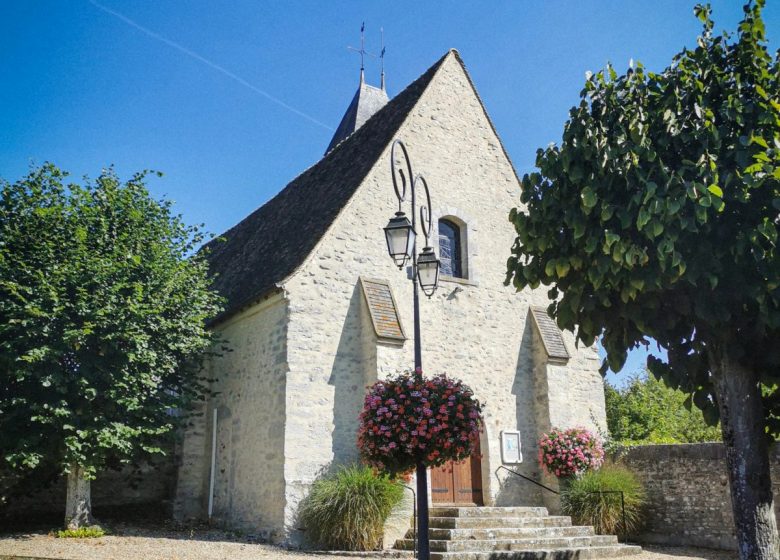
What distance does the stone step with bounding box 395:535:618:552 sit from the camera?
1038 cm

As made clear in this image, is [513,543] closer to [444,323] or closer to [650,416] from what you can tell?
[444,323]

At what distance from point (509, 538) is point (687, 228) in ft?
21.8

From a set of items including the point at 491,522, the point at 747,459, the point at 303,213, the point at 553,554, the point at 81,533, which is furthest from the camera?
the point at 303,213

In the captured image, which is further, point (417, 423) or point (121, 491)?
point (121, 491)

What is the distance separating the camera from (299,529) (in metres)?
11.4

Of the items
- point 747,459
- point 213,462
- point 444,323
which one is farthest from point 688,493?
point 213,462

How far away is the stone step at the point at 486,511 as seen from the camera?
464 inches

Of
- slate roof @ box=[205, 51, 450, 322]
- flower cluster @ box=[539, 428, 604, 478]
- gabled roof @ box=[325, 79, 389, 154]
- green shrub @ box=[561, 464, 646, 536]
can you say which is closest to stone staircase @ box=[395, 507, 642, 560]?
green shrub @ box=[561, 464, 646, 536]

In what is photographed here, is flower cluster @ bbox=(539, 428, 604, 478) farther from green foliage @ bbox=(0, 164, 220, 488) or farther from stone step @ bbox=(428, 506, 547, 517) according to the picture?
green foliage @ bbox=(0, 164, 220, 488)

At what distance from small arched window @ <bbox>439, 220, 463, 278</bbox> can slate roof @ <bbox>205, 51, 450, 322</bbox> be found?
7.11 ft

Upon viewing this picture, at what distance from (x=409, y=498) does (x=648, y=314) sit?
607 centimetres

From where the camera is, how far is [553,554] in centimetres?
1070

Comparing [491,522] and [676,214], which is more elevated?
[676,214]

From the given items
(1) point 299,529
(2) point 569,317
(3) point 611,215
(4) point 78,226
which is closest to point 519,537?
(1) point 299,529
